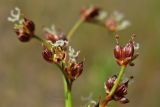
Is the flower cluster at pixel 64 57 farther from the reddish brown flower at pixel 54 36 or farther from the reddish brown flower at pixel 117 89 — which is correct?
the reddish brown flower at pixel 54 36

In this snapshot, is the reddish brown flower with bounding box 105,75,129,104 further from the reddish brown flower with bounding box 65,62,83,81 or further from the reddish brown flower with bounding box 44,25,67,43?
the reddish brown flower with bounding box 44,25,67,43

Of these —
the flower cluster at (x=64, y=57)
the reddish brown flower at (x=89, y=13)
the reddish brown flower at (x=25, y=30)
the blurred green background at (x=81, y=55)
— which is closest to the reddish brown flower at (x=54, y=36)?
Answer: the reddish brown flower at (x=25, y=30)

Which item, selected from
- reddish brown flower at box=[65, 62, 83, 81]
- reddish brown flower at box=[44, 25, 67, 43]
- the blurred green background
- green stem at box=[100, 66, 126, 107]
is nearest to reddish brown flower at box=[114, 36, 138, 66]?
green stem at box=[100, 66, 126, 107]

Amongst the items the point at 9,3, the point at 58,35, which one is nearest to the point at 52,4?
the point at 9,3

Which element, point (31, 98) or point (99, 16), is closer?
point (99, 16)

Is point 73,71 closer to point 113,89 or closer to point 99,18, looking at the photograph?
point 113,89

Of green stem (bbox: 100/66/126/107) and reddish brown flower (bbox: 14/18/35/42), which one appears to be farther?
reddish brown flower (bbox: 14/18/35/42)

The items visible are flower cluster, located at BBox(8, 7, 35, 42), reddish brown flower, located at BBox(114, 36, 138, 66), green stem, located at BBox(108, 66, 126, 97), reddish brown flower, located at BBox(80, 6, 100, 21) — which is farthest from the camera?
reddish brown flower, located at BBox(80, 6, 100, 21)

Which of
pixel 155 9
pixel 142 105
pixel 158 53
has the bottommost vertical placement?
A: pixel 142 105

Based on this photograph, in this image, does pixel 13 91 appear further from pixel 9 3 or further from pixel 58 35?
pixel 58 35
